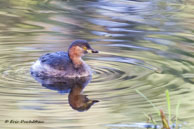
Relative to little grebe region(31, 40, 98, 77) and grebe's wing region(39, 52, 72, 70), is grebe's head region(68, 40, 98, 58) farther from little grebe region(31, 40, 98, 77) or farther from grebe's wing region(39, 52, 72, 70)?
grebe's wing region(39, 52, 72, 70)

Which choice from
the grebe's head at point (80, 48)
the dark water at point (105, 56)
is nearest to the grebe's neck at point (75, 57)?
the grebe's head at point (80, 48)

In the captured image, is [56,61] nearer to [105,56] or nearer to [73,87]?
[73,87]

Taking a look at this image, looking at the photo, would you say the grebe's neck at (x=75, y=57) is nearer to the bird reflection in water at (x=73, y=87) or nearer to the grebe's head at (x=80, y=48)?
the grebe's head at (x=80, y=48)

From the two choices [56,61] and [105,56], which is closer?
[56,61]

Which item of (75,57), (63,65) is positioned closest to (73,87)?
(63,65)

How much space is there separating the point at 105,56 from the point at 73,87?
5.48 ft

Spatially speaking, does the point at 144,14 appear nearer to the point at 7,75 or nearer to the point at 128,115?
Answer: the point at 7,75

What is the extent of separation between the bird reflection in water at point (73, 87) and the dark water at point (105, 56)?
4.4 inches

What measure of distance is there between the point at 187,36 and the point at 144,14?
220 cm

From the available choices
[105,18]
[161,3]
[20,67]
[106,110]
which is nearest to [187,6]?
[161,3]

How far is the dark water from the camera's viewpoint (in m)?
7.21

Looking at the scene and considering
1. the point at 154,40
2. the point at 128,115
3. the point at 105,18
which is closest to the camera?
the point at 128,115

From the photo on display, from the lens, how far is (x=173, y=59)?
10078mm

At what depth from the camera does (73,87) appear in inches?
349
